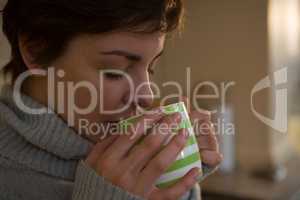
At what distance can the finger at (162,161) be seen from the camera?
0.57m

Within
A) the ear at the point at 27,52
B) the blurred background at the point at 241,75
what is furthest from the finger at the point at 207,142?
the blurred background at the point at 241,75

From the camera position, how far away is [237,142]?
197cm

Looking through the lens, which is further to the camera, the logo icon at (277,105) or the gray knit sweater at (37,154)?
the logo icon at (277,105)

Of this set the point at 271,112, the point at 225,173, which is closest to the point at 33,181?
the point at 225,173

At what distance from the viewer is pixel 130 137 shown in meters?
0.57

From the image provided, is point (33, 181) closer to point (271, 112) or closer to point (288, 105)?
point (271, 112)

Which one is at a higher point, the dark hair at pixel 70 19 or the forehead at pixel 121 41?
the dark hair at pixel 70 19

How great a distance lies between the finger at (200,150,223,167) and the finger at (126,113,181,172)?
19 cm

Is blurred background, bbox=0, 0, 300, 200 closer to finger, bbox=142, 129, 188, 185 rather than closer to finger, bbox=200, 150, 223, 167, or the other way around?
finger, bbox=200, 150, 223, 167

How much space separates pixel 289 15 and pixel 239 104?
57cm

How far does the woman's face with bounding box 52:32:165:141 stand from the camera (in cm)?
65

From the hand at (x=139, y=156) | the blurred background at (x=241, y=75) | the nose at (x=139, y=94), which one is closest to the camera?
the hand at (x=139, y=156)

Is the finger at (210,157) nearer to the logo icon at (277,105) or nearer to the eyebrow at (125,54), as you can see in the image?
the eyebrow at (125,54)

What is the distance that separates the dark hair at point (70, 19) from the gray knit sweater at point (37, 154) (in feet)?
0.34
